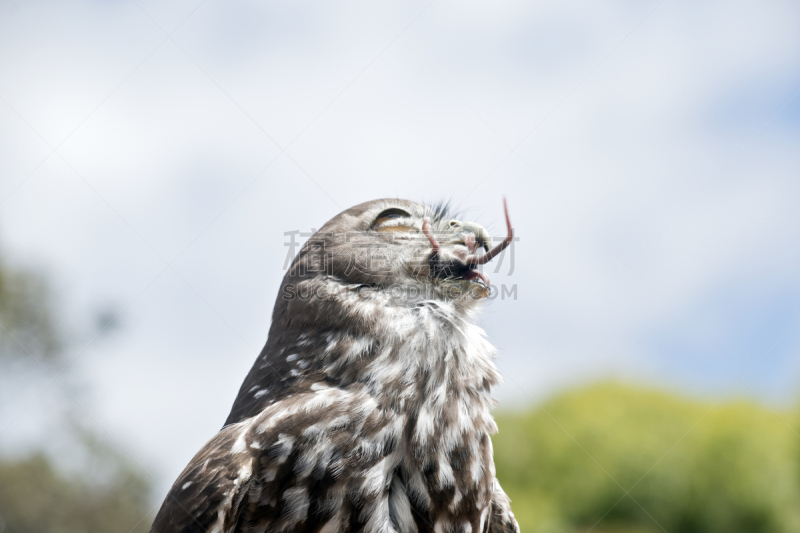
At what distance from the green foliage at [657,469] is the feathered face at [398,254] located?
6802 mm

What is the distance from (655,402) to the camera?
1113cm

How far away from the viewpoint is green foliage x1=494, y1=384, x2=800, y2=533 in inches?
324

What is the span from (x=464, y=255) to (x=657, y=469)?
25.0 feet

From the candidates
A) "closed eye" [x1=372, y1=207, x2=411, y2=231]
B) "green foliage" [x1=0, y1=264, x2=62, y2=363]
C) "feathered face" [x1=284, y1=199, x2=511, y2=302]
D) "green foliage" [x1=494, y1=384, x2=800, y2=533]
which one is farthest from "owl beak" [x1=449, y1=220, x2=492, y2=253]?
"green foliage" [x1=0, y1=264, x2=62, y2=363]

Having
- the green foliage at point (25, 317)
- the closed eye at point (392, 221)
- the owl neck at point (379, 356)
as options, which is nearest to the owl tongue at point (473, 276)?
the owl neck at point (379, 356)

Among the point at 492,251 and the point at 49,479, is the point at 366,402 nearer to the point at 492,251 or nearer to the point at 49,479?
the point at 492,251

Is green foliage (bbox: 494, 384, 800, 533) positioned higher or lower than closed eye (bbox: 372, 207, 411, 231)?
lower

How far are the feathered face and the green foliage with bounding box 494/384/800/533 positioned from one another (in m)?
6.80

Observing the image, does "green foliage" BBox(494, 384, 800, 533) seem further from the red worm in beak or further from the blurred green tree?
the blurred green tree

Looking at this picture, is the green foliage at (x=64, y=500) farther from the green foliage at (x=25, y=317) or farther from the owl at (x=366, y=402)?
the owl at (x=366, y=402)

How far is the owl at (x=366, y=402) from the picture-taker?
2.37m

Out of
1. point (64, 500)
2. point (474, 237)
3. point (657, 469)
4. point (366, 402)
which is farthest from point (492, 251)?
point (64, 500)

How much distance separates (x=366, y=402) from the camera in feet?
8.18

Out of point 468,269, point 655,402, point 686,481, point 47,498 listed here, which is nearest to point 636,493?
point 686,481
